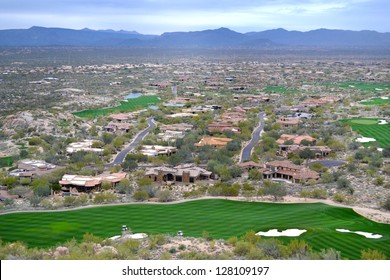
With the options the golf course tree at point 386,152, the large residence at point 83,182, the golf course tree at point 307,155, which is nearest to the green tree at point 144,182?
the large residence at point 83,182

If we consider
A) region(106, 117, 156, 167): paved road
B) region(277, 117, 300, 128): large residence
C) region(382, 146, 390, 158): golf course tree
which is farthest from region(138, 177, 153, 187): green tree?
region(277, 117, 300, 128): large residence

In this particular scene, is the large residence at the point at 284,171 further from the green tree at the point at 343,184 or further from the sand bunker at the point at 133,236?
the sand bunker at the point at 133,236

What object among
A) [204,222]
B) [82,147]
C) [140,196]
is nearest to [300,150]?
[140,196]

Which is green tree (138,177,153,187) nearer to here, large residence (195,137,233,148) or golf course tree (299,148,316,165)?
large residence (195,137,233,148)

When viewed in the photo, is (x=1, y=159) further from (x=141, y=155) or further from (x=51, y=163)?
(x=141, y=155)

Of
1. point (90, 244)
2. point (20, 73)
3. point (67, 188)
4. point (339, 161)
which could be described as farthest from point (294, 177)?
point (20, 73)
